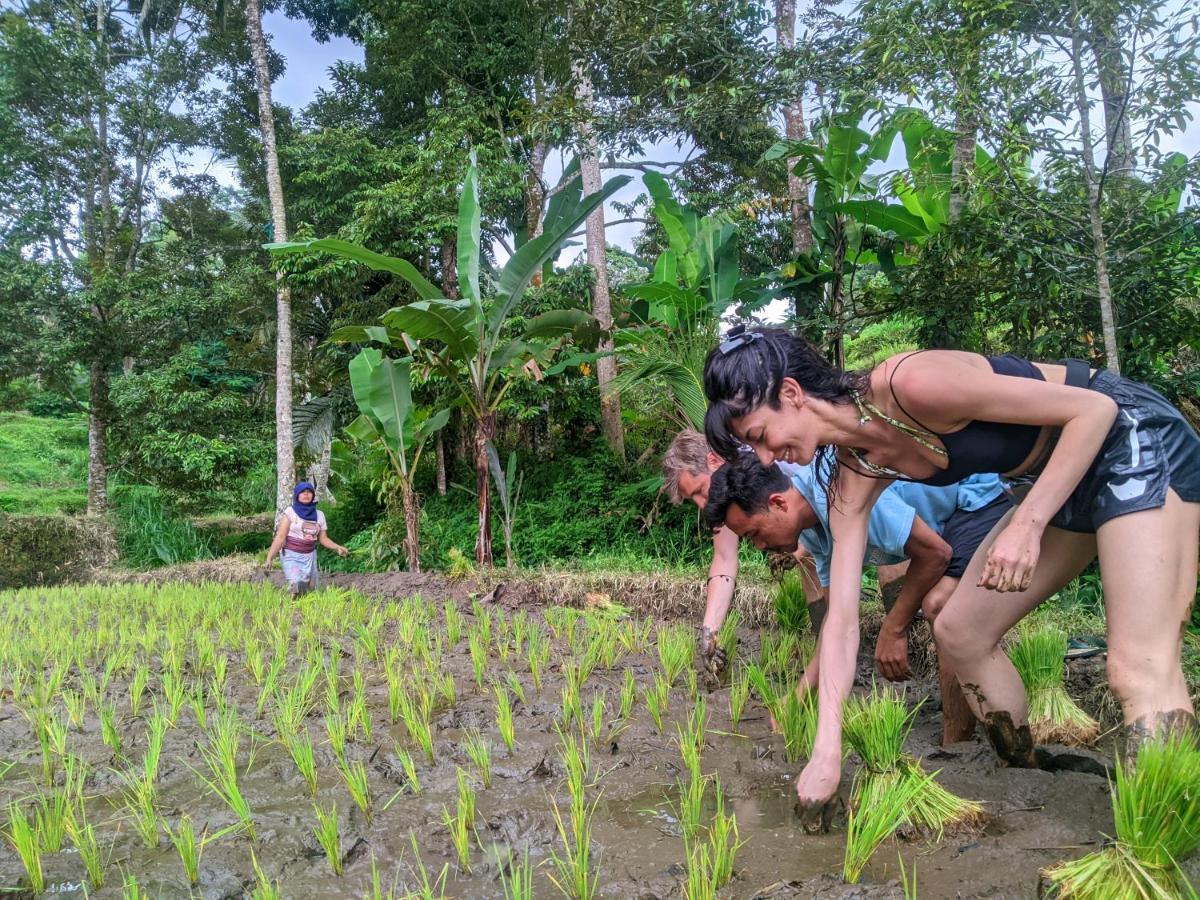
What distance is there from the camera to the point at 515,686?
2939 millimetres

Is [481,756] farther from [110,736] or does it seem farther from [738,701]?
[110,736]

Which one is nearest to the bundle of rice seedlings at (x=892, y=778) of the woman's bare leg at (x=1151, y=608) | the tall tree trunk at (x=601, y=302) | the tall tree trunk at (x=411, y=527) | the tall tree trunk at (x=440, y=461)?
the woman's bare leg at (x=1151, y=608)

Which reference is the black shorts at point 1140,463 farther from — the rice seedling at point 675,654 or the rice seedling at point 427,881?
the rice seedling at point 675,654

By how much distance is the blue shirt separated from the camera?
2.14 meters

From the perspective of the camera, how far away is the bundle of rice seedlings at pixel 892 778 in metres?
1.58

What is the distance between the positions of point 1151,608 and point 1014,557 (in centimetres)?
27

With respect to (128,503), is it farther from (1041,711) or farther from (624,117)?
(1041,711)

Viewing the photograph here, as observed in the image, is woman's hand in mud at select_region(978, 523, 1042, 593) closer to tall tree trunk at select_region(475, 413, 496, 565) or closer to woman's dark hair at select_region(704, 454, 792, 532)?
woman's dark hair at select_region(704, 454, 792, 532)

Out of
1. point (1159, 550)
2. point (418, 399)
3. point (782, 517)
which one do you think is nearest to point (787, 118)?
point (418, 399)

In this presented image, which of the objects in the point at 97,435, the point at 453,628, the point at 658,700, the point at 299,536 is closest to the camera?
the point at 658,700

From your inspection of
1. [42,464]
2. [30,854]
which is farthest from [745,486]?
[42,464]

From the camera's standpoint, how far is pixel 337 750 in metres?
2.28

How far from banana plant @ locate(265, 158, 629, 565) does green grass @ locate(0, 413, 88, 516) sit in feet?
36.3

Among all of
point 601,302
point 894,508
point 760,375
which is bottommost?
point 894,508
